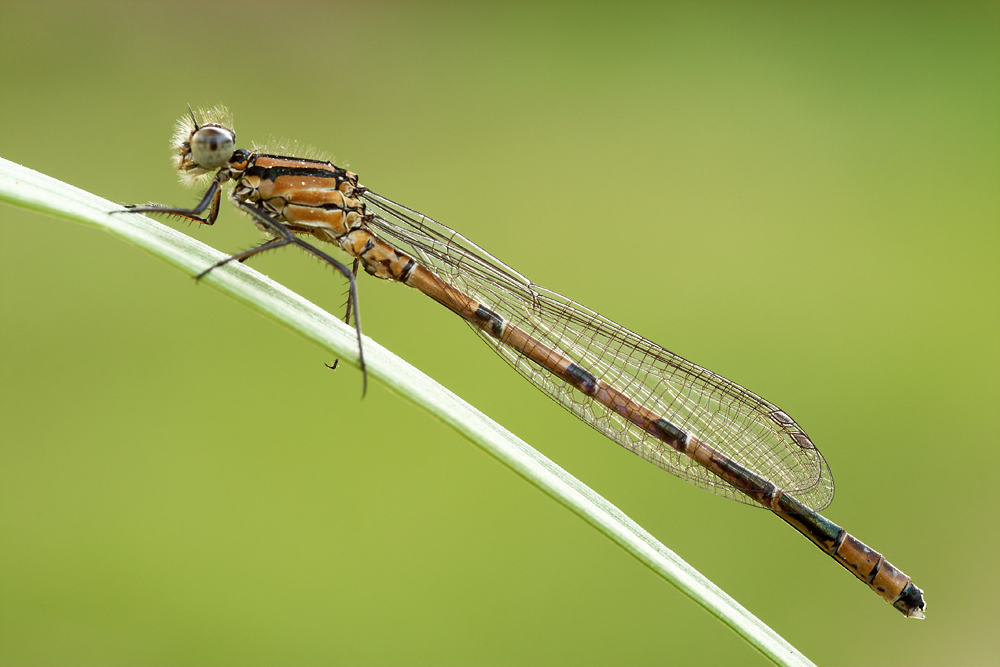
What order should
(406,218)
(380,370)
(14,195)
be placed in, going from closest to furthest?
1. (14,195)
2. (380,370)
3. (406,218)

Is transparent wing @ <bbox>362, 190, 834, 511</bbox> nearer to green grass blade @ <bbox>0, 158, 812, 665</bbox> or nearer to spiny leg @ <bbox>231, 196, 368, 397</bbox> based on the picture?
spiny leg @ <bbox>231, 196, 368, 397</bbox>

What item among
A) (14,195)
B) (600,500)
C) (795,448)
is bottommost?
(600,500)

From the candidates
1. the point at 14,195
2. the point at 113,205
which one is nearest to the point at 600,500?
the point at 14,195

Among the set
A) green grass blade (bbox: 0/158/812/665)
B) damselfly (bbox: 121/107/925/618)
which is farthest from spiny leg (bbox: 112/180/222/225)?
green grass blade (bbox: 0/158/812/665)

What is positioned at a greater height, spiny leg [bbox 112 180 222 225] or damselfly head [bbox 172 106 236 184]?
damselfly head [bbox 172 106 236 184]

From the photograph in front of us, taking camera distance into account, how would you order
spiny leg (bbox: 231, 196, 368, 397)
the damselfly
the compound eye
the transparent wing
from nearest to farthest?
1. spiny leg (bbox: 231, 196, 368, 397)
2. the compound eye
3. the damselfly
4. the transparent wing

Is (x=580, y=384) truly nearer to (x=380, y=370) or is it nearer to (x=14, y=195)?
(x=380, y=370)
